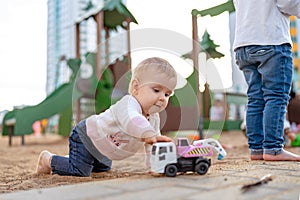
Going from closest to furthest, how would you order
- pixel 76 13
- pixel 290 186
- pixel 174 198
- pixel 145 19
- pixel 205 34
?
pixel 174 198, pixel 290 186, pixel 145 19, pixel 205 34, pixel 76 13

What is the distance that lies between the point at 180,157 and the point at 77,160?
0.70 m

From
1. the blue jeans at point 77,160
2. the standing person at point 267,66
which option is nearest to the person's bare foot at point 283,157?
the standing person at point 267,66

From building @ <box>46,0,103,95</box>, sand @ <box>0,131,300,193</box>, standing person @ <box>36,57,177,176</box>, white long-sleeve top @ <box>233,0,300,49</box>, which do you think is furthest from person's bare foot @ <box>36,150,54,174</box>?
Result: building @ <box>46,0,103,95</box>

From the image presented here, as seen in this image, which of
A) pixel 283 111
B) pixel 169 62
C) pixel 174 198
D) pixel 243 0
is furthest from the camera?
pixel 243 0

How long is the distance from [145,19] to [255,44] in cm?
66

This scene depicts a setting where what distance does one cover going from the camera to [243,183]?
1.10 meters

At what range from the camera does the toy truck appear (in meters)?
1.27

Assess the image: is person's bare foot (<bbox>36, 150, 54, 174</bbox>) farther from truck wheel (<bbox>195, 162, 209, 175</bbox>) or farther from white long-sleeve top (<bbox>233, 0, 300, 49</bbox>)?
white long-sleeve top (<bbox>233, 0, 300, 49</bbox>)

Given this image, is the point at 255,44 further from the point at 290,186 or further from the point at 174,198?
the point at 174,198

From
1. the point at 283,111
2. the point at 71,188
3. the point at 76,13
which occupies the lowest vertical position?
the point at 71,188

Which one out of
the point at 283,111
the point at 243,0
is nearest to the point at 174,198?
the point at 283,111

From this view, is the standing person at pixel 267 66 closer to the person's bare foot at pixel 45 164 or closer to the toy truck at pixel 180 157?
the toy truck at pixel 180 157

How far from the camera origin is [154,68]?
4.63 ft

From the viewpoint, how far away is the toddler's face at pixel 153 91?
1.41 meters
